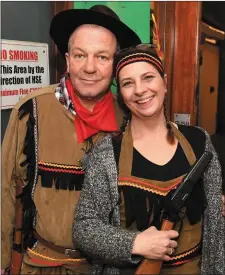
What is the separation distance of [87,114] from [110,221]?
389 millimetres

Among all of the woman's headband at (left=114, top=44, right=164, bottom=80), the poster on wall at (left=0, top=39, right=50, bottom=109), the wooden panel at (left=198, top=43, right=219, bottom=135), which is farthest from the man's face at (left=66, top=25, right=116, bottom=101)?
the wooden panel at (left=198, top=43, right=219, bottom=135)

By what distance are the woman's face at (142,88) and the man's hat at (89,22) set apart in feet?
0.73

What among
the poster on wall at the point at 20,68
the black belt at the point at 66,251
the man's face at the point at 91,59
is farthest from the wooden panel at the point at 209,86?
the black belt at the point at 66,251

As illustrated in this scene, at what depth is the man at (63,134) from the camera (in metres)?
1.23

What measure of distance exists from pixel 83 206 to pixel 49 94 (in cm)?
46

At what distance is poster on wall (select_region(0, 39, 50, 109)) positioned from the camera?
149cm

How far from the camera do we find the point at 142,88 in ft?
3.51

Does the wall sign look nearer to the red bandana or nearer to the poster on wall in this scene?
the red bandana

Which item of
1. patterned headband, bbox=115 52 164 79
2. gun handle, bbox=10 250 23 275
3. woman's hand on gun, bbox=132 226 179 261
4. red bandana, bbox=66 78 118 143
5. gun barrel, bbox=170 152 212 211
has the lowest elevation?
gun handle, bbox=10 250 23 275

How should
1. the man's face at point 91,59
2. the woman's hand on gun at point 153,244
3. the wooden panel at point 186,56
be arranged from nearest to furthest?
the woman's hand on gun at point 153,244 → the man's face at point 91,59 → the wooden panel at point 186,56

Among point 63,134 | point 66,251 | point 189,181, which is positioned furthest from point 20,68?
point 189,181

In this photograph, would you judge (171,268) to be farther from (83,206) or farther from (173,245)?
(83,206)

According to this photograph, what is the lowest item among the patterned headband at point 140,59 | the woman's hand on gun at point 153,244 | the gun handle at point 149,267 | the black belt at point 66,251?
the black belt at point 66,251

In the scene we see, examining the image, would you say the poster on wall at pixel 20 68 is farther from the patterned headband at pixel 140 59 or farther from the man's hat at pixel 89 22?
the patterned headband at pixel 140 59
